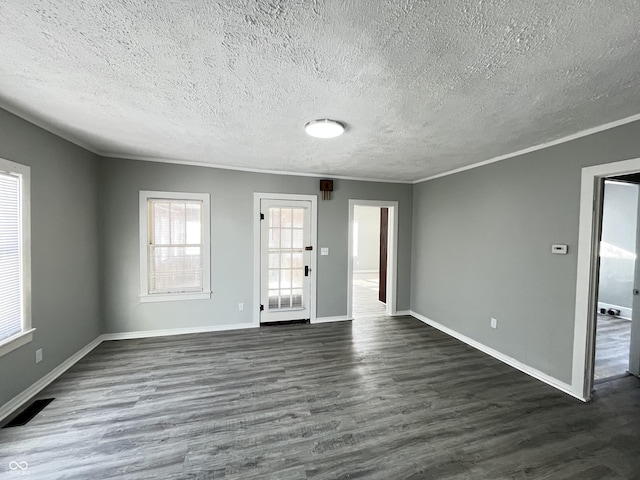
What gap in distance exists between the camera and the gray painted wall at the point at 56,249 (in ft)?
7.50

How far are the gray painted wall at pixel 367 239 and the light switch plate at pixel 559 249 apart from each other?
302 inches

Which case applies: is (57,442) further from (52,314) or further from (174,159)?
(174,159)

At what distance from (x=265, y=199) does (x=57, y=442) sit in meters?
3.34

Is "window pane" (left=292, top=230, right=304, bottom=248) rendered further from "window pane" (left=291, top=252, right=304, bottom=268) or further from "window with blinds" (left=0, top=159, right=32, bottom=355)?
"window with blinds" (left=0, top=159, right=32, bottom=355)

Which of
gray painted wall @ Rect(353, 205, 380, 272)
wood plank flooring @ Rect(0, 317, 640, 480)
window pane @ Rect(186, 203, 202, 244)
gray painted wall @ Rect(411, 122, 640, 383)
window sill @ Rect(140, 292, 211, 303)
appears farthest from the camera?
gray painted wall @ Rect(353, 205, 380, 272)

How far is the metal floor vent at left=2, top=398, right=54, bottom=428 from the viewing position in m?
2.06

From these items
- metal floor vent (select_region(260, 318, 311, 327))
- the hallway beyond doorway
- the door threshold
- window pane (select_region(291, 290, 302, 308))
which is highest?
window pane (select_region(291, 290, 302, 308))

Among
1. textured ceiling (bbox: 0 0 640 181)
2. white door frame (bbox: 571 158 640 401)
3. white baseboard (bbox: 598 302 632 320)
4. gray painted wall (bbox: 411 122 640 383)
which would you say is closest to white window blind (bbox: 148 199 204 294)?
textured ceiling (bbox: 0 0 640 181)

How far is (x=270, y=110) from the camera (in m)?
2.13

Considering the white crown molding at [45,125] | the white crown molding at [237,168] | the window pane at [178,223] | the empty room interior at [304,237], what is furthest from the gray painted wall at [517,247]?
the white crown molding at [45,125]

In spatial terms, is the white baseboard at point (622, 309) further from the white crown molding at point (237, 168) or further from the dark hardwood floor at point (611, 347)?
the white crown molding at point (237, 168)

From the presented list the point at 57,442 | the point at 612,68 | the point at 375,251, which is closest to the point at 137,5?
the point at 612,68

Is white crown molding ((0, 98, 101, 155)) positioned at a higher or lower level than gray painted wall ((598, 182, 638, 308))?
higher

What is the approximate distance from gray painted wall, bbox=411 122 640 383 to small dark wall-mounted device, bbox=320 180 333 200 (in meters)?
1.78
